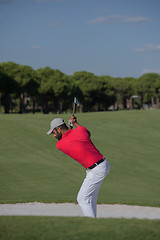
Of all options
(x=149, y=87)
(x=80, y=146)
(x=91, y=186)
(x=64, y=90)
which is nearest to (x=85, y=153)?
(x=80, y=146)

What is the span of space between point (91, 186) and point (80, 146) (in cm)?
89

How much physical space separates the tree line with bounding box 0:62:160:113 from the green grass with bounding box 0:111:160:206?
3397cm

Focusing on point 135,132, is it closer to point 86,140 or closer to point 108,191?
point 108,191

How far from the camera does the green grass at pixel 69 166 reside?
15214mm

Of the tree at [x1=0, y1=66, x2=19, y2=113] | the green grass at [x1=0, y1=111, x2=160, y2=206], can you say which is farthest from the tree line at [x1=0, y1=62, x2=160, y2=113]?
the green grass at [x1=0, y1=111, x2=160, y2=206]

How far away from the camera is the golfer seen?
317 inches

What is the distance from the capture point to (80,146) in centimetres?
803

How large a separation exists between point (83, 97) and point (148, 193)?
77.2 m

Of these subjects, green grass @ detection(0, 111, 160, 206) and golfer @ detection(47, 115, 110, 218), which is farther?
green grass @ detection(0, 111, 160, 206)

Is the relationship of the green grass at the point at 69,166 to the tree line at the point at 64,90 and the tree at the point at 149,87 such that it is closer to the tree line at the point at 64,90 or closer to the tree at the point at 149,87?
the tree line at the point at 64,90

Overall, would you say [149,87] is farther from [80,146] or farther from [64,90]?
[80,146]

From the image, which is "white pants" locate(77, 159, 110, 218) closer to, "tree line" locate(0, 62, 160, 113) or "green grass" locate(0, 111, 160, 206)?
"green grass" locate(0, 111, 160, 206)

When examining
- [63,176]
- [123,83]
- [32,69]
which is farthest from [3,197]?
[123,83]

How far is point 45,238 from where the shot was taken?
22.0 feet
